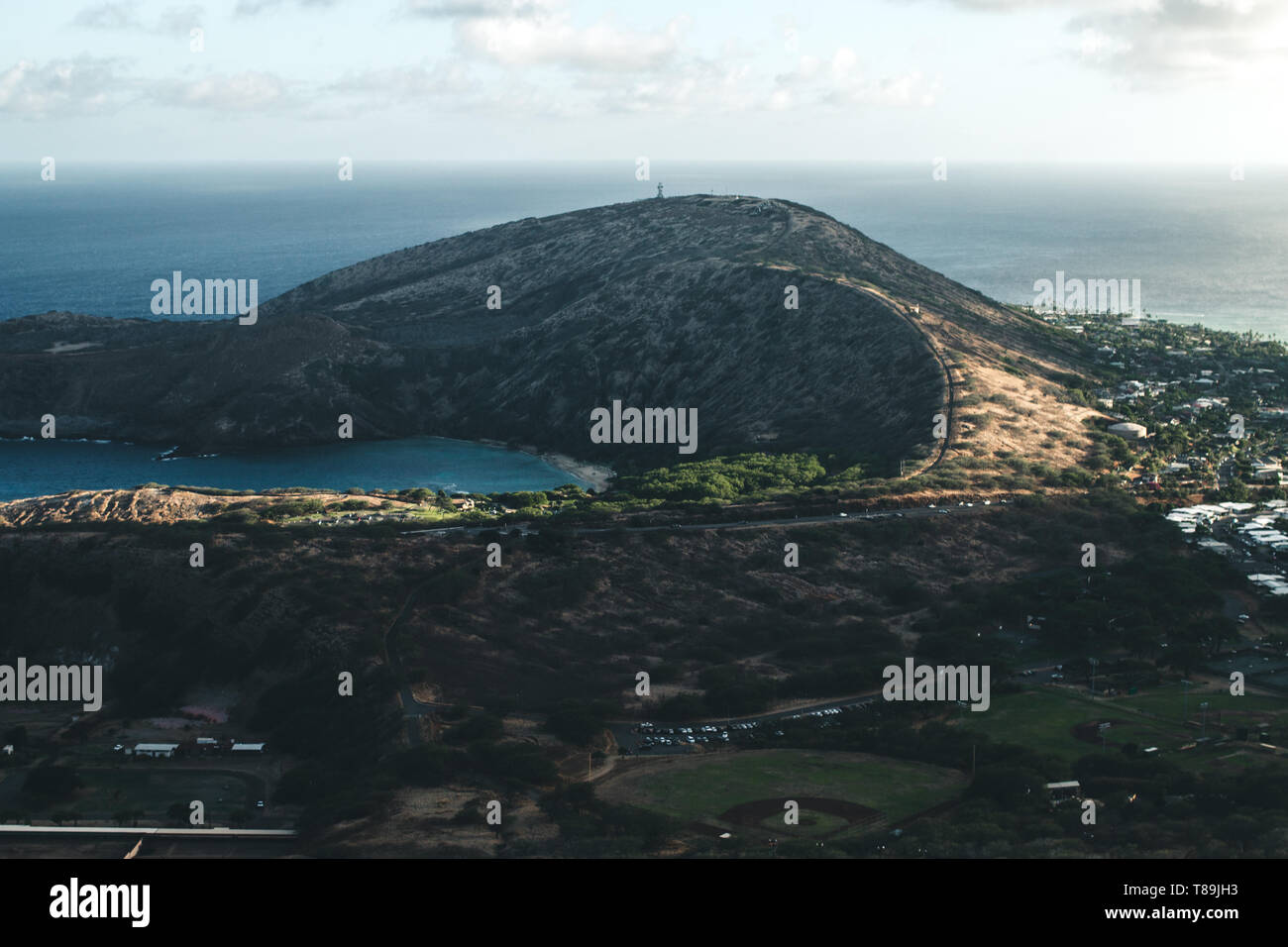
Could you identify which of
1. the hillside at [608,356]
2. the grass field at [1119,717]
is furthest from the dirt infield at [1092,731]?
the hillside at [608,356]

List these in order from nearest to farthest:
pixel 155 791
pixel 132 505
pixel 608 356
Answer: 1. pixel 155 791
2. pixel 132 505
3. pixel 608 356

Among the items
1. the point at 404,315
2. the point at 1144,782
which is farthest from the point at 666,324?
the point at 1144,782

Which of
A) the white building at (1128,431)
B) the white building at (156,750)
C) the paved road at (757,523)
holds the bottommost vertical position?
the white building at (156,750)

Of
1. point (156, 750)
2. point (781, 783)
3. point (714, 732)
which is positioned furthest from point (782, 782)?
point (156, 750)

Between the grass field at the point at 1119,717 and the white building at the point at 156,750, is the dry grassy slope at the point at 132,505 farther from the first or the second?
the grass field at the point at 1119,717

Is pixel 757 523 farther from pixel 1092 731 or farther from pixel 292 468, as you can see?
pixel 292 468

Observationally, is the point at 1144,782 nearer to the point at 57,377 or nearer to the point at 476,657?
the point at 476,657

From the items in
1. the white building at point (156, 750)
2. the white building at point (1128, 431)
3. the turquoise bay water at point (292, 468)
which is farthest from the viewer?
the turquoise bay water at point (292, 468)
